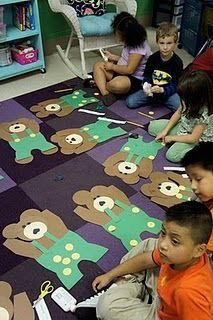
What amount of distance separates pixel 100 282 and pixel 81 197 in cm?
51

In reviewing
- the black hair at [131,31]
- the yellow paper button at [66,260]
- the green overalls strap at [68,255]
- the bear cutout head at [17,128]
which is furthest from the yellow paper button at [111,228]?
the black hair at [131,31]

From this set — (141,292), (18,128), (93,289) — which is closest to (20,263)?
(93,289)

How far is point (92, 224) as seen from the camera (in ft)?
5.13

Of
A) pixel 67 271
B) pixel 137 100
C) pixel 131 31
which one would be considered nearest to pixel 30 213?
pixel 67 271

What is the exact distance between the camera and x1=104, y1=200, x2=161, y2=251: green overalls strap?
1508mm

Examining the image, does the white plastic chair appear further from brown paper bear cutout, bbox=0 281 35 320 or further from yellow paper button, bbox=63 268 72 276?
brown paper bear cutout, bbox=0 281 35 320

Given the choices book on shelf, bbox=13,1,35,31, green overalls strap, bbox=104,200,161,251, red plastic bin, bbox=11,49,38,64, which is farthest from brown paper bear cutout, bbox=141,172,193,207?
book on shelf, bbox=13,1,35,31

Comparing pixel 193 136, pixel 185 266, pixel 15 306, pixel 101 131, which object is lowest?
pixel 15 306

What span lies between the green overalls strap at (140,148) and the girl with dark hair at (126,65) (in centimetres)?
44

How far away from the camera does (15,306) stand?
1.26 metres

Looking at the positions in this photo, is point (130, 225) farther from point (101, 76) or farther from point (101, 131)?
point (101, 76)

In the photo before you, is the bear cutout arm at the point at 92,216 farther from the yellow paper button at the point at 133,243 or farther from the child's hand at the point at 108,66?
the child's hand at the point at 108,66

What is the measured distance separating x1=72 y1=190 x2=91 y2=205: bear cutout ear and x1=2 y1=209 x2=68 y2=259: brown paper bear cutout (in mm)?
136

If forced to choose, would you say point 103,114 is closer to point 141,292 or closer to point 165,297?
point 141,292
